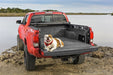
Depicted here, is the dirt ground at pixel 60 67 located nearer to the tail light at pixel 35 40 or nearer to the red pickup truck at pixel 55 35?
the red pickup truck at pixel 55 35

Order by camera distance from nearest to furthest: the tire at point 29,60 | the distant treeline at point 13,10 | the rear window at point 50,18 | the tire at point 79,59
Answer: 1. the tire at point 29,60
2. the tire at point 79,59
3. the rear window at point 50,18
4. the distant treeline at point 13,10

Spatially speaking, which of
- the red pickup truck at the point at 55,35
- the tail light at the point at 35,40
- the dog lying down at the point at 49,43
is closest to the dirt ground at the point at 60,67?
the red pickup truck at the point at 55,35

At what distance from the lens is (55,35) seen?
23.4 feet

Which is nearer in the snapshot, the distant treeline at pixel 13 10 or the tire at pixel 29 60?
the tire at pixel 29 60

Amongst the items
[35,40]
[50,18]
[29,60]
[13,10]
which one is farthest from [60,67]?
[13,10]

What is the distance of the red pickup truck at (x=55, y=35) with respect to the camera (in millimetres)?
4773

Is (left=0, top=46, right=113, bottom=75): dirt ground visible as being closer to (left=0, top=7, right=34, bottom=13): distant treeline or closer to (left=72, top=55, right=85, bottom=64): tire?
(left=72, top=55, right=85, bottom=64): tire

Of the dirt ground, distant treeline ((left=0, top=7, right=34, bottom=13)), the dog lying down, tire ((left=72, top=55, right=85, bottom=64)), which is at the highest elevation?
distant treeline ((left=0, top=7, right=34, bottom=13))

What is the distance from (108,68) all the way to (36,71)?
2528 millimetres

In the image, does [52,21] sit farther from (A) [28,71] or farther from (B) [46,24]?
(A) [28,71]

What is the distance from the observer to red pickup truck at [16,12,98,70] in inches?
188

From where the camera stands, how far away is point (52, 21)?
279 inches

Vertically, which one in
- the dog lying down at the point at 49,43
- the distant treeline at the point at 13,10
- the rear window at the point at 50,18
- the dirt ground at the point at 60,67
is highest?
the distant treeline at the point at 13,10

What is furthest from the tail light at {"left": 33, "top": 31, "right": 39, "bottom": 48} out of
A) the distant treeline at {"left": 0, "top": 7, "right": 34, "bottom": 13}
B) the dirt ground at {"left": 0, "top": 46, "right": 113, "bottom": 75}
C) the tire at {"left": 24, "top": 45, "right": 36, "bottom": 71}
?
the distant treeline at {"left": 0, "top": 7, "right": 34, "bottom": 13}
